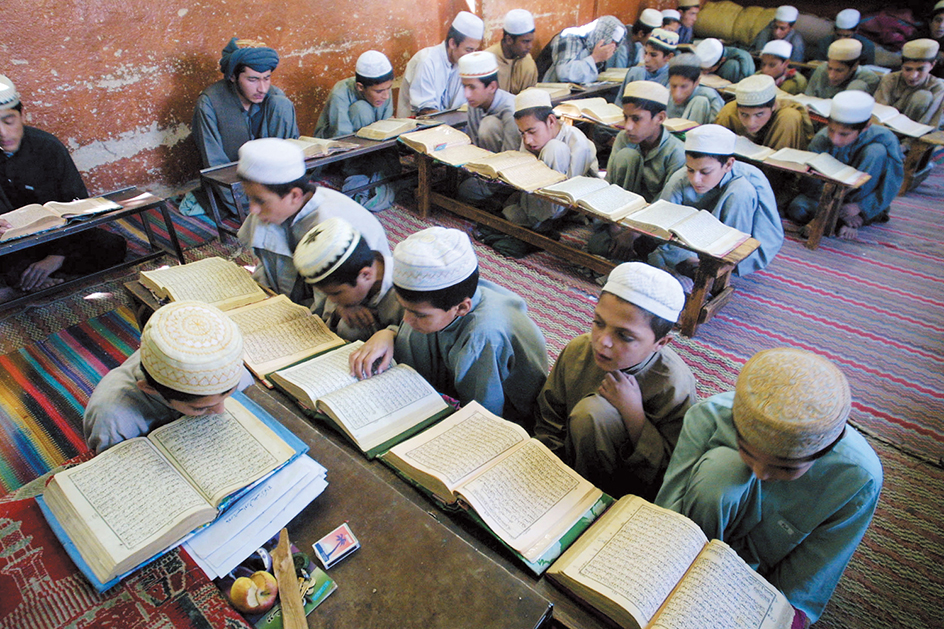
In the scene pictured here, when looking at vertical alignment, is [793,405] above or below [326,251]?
above

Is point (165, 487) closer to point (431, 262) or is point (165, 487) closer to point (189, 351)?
point (189, 351)

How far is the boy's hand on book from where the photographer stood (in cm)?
181

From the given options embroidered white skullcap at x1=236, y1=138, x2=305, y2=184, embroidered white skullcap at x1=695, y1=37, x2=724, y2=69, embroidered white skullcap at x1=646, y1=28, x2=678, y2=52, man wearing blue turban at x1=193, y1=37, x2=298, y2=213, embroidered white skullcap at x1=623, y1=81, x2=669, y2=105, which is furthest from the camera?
embroidered white skullcap at x1=695, y1=37, x2=724, y2=69

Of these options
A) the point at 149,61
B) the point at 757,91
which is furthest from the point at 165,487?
the point at 757,91

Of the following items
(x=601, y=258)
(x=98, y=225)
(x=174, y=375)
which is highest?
(x=174, y=375)

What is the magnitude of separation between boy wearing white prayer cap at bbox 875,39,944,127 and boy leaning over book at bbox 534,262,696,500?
19.4ft

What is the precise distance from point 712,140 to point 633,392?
92.7 inches

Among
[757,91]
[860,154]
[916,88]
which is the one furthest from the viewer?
[916,88]

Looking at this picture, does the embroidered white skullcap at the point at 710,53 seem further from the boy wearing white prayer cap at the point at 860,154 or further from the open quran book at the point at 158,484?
the open quran book at the point at 158,484

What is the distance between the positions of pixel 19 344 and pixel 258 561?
10.0 ft

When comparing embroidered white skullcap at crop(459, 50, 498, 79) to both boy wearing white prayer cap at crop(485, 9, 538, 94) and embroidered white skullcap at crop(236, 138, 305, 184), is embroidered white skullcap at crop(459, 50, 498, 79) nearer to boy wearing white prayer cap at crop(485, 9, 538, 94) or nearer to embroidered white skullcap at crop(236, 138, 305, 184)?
boy wearing white prayer cap at crop(485, 9, 538, 94)

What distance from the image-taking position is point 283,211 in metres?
2.77

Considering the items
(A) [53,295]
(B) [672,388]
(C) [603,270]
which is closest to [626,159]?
(C) [603,270]

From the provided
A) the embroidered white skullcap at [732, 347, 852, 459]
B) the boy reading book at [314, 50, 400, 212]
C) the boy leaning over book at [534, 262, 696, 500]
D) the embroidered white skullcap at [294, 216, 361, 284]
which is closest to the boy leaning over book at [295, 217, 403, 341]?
the embroidered white skullcap at [294, 216, 361, 284]
